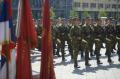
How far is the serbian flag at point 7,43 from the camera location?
548cm

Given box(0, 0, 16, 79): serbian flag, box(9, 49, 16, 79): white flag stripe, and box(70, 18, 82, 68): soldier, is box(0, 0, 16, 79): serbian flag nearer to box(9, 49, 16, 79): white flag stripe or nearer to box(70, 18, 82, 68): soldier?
box(9, 49, 16, 79): white flag stripe

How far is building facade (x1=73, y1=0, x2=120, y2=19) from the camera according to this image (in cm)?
7775

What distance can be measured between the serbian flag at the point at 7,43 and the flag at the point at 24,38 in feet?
0.32

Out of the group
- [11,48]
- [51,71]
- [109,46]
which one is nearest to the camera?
[11,48]

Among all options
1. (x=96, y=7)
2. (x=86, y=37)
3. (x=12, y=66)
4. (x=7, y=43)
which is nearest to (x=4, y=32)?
(x=7, y=43)

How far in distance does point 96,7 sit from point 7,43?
77.4 metres

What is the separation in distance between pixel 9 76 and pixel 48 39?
3.00 feet

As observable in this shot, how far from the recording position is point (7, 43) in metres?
5.49

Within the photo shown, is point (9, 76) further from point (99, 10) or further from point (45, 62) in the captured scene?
point (99, 10)

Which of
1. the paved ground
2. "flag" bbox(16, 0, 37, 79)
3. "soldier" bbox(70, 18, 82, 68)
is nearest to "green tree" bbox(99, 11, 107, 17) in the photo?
the paved ground

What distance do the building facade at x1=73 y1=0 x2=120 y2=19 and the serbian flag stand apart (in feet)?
228

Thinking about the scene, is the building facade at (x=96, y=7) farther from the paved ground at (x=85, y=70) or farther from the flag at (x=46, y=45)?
the flag at (x=46, y=45)

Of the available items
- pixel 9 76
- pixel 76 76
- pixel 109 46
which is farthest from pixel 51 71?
pixel 109 46

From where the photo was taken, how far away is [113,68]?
1250cm
